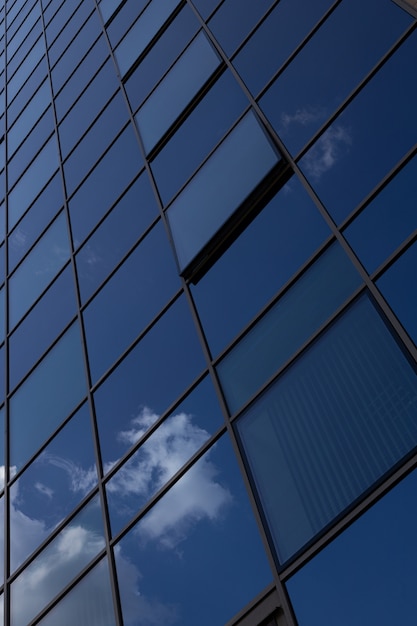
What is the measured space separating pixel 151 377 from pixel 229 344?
57.5 inches

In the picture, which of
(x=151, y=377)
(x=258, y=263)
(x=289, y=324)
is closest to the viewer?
(x=289, y=324)

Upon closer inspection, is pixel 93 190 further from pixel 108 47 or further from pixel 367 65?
pixel 367 65

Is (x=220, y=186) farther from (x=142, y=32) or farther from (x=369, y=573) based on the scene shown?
(x=142, y=32)

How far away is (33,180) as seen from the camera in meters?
16.8

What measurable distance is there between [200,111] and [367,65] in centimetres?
329

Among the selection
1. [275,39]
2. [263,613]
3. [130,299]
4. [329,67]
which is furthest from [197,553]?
[275,39]

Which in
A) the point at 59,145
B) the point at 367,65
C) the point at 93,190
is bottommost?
the point at 367,65

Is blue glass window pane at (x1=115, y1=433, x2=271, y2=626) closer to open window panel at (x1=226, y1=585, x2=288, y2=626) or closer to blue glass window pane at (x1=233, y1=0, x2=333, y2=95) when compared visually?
open window panel at (x1=226, y1=585, x2=288, y2=626)

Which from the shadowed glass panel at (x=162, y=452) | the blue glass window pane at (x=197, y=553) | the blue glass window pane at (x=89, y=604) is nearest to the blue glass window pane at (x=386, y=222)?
the shadowed glass panel at (x=162, y=452)

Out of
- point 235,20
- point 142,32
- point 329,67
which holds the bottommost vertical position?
point 329,67

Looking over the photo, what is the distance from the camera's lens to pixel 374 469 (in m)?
6.46

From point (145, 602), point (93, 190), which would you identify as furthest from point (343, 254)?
point (93, 190)

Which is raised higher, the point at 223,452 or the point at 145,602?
the point at 223,452

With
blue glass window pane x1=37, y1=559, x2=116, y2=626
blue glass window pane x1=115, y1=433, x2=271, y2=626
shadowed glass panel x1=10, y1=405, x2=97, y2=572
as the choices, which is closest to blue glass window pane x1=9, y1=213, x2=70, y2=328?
shadowed glass panel x1=10, y1=405, x2=97, y2=572
